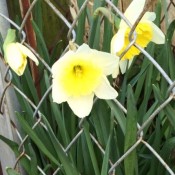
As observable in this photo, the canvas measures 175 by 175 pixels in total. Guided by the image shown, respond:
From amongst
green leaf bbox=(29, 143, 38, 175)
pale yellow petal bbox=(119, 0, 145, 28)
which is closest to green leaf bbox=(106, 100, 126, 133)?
pale yellow petal bbox=(119, 0, 145, 28)

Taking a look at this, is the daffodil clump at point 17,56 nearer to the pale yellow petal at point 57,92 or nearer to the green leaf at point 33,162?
the pale yellow petal at point 57,92

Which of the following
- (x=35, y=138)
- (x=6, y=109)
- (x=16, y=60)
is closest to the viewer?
(x=16, y=60)

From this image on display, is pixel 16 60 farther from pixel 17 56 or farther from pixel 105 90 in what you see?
pixel 105 90

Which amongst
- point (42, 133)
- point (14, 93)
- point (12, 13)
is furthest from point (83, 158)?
point (12, 13)

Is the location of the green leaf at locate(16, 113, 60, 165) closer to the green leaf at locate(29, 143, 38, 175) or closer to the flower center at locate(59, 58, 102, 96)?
the green leaf at locate(29, 143, 38, 175)

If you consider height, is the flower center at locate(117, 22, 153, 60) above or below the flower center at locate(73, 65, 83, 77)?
above

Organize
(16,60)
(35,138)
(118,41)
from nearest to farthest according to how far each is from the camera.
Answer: (118,41), (16,60), (35,138)

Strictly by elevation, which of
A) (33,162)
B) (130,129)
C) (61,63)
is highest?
(61,63)

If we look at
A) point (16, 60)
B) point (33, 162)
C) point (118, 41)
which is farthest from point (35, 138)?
point (118, 41)

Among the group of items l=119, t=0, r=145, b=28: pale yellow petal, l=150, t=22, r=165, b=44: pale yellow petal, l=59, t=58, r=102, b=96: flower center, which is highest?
l=119, t=0, r=145, b=28: pale yellow petal
